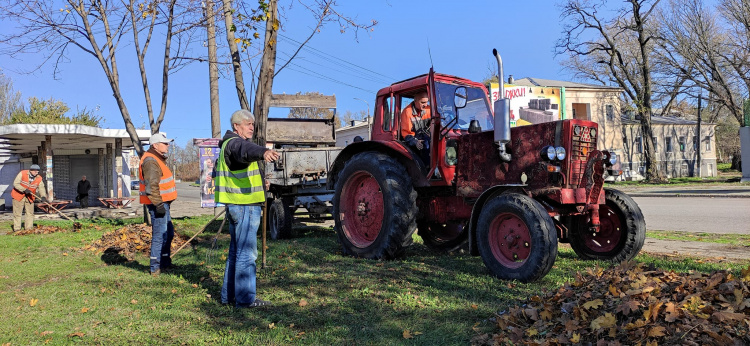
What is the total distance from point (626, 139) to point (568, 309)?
4304cm

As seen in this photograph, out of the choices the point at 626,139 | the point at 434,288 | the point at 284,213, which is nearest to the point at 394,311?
the point at 434,288

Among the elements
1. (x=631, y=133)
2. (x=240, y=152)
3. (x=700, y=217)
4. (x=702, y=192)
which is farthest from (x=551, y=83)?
(x=240, y=152)

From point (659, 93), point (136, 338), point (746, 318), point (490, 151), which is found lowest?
point (136, 338)

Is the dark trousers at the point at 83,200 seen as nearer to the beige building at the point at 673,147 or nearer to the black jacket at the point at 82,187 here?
the black jacket at the point at 82,187

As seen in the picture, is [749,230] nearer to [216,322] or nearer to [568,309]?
[568,309]

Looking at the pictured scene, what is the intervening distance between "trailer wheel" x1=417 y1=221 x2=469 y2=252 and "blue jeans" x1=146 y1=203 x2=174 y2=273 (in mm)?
3411

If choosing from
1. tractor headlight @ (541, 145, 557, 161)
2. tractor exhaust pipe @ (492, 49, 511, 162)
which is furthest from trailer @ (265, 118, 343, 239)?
tractor headlight @ (541, 145, 557, 161)

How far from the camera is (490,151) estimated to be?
6.00 metres

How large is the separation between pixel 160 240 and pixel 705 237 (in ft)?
28.3

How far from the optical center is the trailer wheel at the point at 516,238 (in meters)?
4.96

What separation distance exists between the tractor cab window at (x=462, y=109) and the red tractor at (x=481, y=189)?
17 mm

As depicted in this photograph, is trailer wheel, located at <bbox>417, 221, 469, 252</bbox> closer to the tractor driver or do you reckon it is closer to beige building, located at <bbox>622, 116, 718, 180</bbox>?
the tractor driver

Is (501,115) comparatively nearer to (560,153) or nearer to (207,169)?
(560,153)

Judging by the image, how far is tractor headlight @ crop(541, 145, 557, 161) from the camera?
17.6ft
